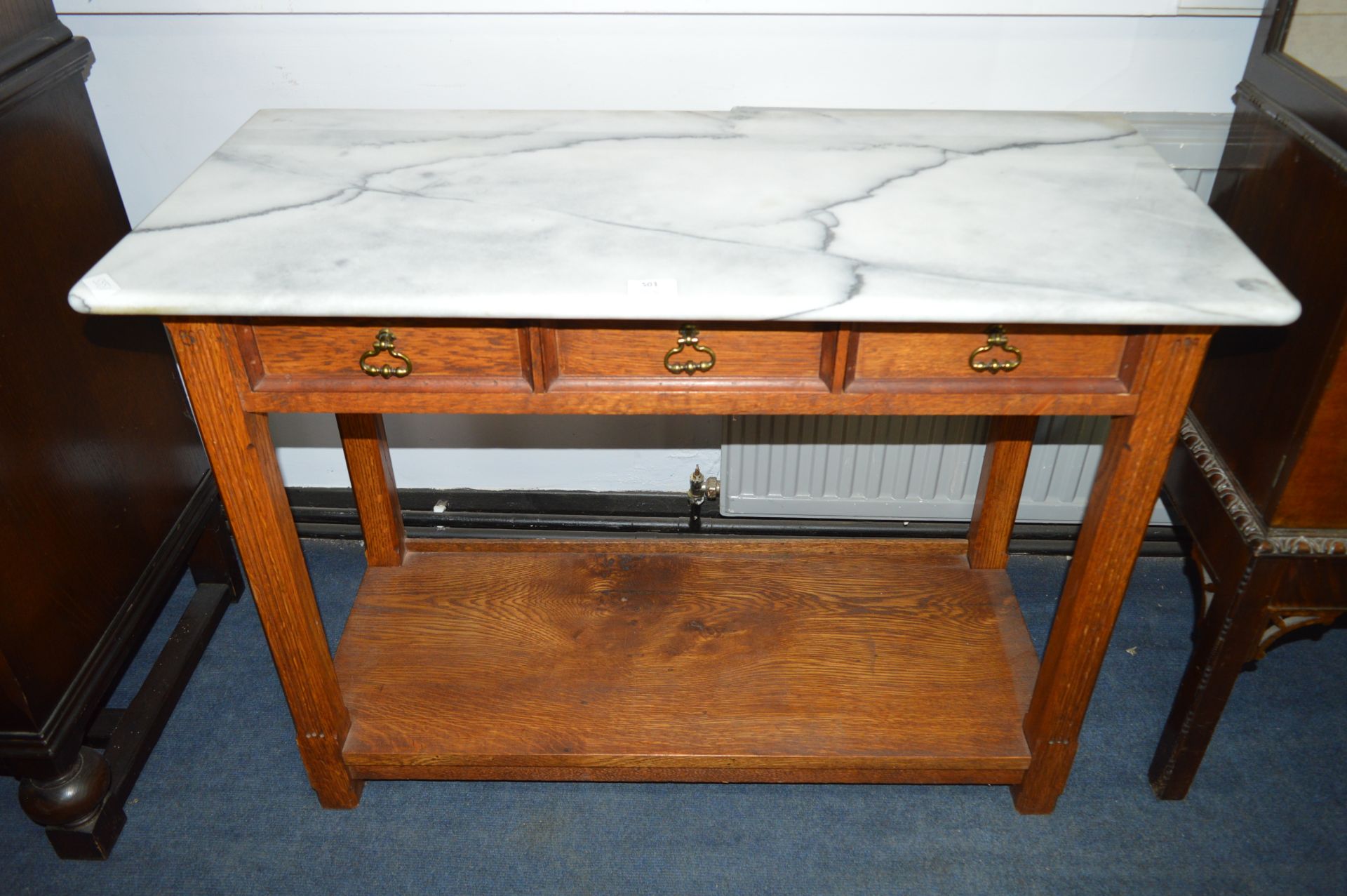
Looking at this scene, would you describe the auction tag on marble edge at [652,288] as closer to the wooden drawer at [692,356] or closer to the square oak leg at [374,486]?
the wooden drawer at [692,356]

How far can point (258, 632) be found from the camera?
198 cm

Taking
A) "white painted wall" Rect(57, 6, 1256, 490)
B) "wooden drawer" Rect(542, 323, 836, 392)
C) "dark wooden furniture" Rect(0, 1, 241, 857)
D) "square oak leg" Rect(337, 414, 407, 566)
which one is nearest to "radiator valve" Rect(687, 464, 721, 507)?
"square oak leg" Rect(337, 414, 407, 566)

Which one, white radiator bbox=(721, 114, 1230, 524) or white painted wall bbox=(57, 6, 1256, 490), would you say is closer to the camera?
white painted wall bbox=(57, 6, 1256, 490)

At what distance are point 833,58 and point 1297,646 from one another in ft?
4.67

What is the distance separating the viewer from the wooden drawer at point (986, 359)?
115 centimetres

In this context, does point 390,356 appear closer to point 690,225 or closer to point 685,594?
point 690,225

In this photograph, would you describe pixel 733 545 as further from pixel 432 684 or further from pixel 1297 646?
pixel 1297 646

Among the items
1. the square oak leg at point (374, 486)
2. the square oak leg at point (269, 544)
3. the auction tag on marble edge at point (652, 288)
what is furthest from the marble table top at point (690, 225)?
the square oak leg at point (374, 486)

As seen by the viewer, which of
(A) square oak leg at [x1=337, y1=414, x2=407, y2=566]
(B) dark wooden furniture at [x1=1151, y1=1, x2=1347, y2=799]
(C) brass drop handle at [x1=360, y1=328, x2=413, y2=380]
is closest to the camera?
(C) brass drop handle at [x1=360, y1=328, x2=413, y2=380]

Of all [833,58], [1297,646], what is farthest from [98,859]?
[1297,646]

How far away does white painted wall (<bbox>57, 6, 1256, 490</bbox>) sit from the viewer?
1.57 m

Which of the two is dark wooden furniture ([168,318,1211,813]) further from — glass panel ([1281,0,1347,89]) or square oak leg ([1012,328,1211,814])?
glass panel ([1281,0,1347,89])

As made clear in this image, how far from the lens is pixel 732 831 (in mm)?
1615

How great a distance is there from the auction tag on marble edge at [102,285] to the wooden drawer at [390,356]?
14 centimetres
